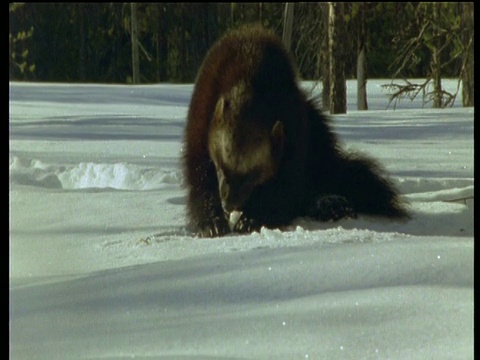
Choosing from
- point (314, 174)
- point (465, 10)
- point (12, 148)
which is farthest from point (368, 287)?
point (465, 10)

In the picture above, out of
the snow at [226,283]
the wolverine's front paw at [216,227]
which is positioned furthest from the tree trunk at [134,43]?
the wolverine's front paw at [216,227]

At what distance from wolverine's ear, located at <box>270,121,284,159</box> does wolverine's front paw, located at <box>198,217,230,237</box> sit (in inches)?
17.4

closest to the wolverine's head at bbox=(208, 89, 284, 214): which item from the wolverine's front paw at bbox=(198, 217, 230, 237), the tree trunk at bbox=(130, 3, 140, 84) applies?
the wolverine's front paw at bbox=(198, 217, 230, 237)

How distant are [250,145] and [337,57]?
28.5ft

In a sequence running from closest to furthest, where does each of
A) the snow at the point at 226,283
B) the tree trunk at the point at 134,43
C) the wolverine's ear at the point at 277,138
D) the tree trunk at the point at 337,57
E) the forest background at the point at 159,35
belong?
the snow at the point at 226,283 < the wolverine's ear at the point at 277,138 < the tree trunk at the point at 337,57 < the forest background at the point at 159,35 < the tree trunk at the point at 134,43

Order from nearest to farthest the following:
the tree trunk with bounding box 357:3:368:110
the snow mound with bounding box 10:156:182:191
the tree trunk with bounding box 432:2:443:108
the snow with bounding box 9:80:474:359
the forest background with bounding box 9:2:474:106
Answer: the snow with bounding box 9:80:474:359 → the snow mound with bounding box 10:156:182:191 → the tree trunk with bounding box 432:2:443:108 → the tree trunk with bounding box 357:3:368:110 → the forest background with bounding box 9:2:474:106

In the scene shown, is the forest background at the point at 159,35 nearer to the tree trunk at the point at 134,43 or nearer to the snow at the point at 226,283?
the tree trunk at the point at 134,43

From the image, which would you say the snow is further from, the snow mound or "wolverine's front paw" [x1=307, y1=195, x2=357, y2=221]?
the snow mound

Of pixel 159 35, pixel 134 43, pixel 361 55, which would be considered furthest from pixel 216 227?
pixel 159 35

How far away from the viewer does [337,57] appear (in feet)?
43.3

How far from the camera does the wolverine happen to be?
4723 mm

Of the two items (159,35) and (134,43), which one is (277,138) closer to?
(134,43)

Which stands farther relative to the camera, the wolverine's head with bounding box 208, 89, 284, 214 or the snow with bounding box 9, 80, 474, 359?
the wolverine's head with bounding box 208, 89, 284, 214

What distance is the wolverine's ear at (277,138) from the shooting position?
4.80 metres
